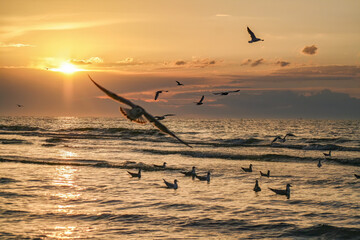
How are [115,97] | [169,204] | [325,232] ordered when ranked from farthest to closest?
1. [169,204]
2. [325,232]
3. [115,97]

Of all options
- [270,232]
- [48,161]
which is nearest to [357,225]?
[270,232]

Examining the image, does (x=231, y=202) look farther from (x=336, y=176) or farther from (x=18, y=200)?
(x=336, y=176)

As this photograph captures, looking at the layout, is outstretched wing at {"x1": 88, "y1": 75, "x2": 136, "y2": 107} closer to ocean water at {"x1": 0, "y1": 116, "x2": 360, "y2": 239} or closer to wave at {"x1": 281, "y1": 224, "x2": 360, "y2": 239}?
ocean water at {"x1": 0, "y1": 116, "x2": 360, "y2": 239}

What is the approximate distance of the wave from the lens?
41.8 feet

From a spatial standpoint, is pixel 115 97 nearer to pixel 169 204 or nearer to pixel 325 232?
pixel 169 204

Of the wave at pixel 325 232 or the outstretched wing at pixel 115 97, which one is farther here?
the wave at pixel 325 232

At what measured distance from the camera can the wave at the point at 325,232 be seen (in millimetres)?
12727

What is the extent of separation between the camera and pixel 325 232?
13.0m

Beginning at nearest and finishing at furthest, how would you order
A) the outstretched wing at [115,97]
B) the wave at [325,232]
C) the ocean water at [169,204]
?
the outstretched wing at [115,97] < the wave at [325,232] < the ocean water at [169,204]

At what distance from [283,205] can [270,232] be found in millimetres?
3603

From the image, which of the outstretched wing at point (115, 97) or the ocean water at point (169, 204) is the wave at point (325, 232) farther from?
the outstretched wing at point (115, 97)

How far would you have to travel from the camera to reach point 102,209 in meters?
15.1

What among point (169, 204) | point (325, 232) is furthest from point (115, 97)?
point (325, 232)

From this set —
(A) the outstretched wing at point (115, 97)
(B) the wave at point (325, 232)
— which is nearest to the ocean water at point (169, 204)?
(B) the wave at point (325, 232)
